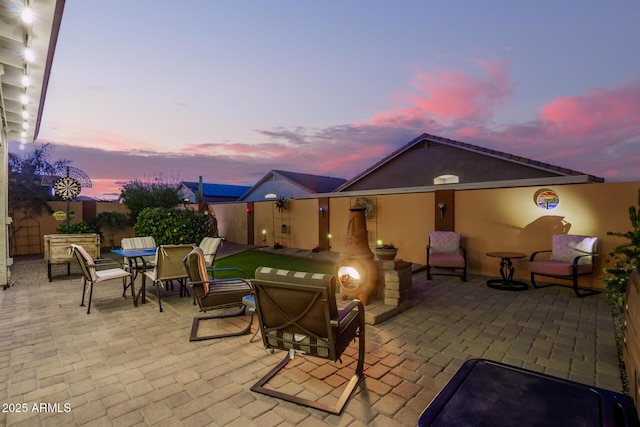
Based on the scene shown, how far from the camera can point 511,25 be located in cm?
736

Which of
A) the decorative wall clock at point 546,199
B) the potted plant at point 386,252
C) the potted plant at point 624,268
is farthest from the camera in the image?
the decorative wall clock at point 546,199

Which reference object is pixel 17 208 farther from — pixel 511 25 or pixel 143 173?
pixel 511 25

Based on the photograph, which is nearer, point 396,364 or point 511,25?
point 396,364

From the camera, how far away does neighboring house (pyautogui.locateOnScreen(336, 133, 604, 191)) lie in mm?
10125

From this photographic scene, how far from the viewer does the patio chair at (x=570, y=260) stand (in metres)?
5.40

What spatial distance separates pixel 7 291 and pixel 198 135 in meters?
9.51

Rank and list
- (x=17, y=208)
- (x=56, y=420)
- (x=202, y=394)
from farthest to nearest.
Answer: (x=17, y=208), (x=202, y=394), (x=56, y=420)

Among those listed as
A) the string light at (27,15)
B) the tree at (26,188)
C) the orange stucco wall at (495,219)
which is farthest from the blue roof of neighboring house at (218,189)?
the string light at (27,15)

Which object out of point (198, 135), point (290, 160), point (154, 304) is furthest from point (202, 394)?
point (290, 160)

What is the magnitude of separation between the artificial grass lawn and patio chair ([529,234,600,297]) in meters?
4.47

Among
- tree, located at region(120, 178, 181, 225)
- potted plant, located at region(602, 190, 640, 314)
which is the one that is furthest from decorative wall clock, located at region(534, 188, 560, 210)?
tree, located at region(120, 178, 181, 225)

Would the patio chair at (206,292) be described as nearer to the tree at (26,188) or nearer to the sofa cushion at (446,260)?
the sofa cushion at (446,260)

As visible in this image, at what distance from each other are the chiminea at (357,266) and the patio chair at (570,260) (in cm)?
361

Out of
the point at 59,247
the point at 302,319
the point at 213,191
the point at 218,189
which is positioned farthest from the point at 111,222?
the point at 218,189
